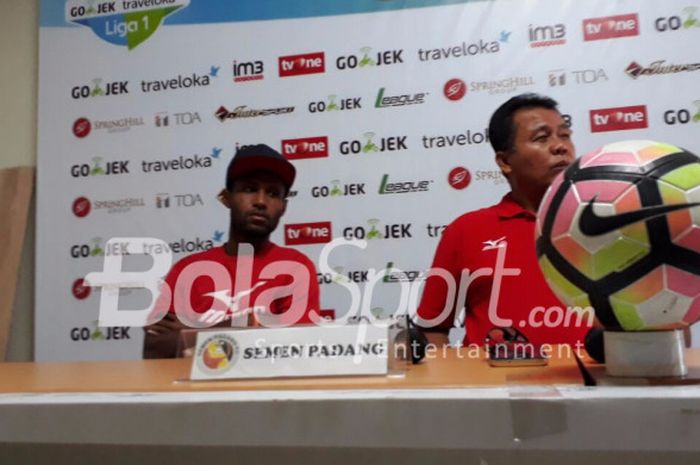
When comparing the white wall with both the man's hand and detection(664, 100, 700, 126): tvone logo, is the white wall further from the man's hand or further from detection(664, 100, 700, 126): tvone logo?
detection(664, 100, 700, 126): tvone logo

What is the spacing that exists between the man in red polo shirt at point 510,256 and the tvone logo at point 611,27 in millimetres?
627

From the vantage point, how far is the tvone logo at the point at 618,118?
2.24 meters

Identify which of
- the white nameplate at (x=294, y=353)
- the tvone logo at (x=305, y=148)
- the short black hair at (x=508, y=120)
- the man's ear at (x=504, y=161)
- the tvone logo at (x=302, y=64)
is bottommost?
the white nameplate at (x=294, y=353)

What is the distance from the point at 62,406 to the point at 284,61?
2.10 m

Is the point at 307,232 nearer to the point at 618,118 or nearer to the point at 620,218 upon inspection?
the point at 618,118

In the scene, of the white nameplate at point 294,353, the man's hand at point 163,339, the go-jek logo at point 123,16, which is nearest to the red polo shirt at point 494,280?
the man's hand at point 163,339

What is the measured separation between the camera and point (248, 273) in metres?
1.88

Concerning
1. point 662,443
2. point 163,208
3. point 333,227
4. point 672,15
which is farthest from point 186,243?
point 662,443

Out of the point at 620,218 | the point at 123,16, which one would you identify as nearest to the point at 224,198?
the point at 123,16

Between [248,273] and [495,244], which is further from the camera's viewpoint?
[248,273]

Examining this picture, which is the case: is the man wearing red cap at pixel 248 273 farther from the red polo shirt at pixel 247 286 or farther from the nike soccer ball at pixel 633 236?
the nike soccer ball at pixel 633 236

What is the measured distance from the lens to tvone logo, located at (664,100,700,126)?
2193 millimetres

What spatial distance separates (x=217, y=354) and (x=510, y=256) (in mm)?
1056

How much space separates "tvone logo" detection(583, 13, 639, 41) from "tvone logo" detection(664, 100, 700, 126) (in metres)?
0.31
